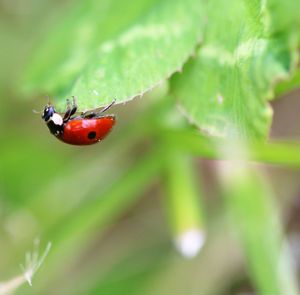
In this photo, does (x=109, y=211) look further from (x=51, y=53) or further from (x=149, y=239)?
(x=51, y=53)

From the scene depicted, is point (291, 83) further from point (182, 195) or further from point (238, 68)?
point (182, 195)

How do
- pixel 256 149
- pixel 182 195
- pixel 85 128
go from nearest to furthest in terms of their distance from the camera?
pixel 85 128
pixel 256 149
pixel 182 195


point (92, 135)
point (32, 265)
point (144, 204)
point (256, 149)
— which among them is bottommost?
point (32, 265)

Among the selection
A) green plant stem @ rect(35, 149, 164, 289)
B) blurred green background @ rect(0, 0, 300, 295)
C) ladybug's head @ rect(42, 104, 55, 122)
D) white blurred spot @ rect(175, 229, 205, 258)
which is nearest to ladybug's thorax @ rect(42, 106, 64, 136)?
ladybug's head @ rect(42, 104, 55, 122)

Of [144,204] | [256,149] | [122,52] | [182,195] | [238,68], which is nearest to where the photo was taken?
[238,68]

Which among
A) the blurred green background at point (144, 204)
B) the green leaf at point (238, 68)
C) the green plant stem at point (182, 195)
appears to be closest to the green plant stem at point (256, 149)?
the blurred green background at point (144, 204)

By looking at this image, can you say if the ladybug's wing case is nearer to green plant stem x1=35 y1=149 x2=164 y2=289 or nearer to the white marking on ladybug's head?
the white marking on ladybug's head

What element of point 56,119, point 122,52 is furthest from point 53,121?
point 122,52
